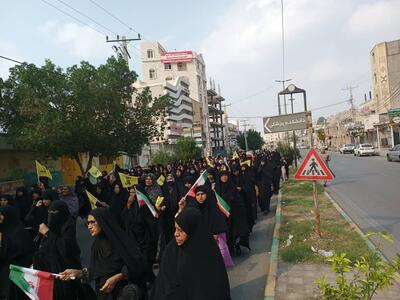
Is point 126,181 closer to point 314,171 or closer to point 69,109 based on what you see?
point 314,171

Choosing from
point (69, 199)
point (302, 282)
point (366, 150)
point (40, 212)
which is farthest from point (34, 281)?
point (366, 150)

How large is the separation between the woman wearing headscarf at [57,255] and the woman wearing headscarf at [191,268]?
0.88m

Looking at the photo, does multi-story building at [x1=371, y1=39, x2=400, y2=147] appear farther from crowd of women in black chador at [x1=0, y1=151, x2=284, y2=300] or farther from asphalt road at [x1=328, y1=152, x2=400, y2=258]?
crowd of women in black chador at [x1=0, y1=151, x2=284, y2=300]

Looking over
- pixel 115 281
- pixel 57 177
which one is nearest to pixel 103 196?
pixel 115 281

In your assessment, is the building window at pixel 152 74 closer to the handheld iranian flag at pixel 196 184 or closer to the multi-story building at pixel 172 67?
the multi-story building at pixel 172 67

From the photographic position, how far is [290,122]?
928cm

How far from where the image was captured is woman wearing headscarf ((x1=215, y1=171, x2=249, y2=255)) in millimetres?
7238

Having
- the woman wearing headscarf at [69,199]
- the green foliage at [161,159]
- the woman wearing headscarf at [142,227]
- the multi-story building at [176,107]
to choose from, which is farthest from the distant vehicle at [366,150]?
the woman wearing headscarf at [142,227]

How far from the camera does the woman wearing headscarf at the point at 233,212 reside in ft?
23.7

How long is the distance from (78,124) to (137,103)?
141 inches

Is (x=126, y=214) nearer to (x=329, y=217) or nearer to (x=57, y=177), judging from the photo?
(x=329, y=217)

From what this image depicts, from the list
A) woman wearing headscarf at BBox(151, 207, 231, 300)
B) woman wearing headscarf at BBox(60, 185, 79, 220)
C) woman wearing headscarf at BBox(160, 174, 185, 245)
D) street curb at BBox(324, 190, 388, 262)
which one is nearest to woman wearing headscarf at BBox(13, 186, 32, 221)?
woman wearing headscarf at BBox(60, 185, 79, 220)

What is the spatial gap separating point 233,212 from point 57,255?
409 cm

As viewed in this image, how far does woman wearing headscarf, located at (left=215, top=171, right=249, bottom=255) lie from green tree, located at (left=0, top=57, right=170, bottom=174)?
8.37 metres
